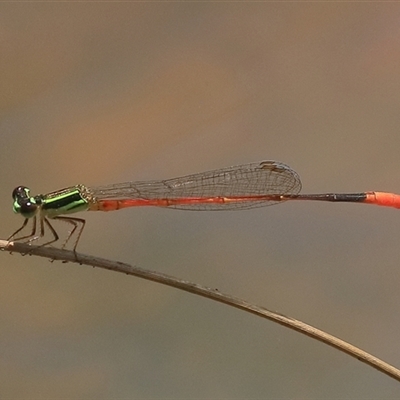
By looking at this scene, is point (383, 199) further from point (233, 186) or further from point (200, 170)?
point (200, 170)

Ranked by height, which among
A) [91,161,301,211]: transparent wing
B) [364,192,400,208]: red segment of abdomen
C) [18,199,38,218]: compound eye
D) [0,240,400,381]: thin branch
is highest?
[364,192,400,208]: red segment of abdomen

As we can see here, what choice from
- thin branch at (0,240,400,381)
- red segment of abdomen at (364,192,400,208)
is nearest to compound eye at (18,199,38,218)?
thin branch at (0,240,400,381)

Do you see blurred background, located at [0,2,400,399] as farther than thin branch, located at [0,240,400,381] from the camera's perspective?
Yes

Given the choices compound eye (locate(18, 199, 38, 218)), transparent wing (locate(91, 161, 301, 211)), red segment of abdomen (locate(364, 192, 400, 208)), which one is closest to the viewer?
compound eye (locate(18, 199, 38, 218))

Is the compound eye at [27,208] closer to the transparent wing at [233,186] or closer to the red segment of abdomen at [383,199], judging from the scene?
the transparent wing at [233,186]

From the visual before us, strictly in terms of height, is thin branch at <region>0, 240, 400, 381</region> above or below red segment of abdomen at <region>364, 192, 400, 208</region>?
below

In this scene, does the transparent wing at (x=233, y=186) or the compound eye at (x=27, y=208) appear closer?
the compound eye at (x=27, y=208)

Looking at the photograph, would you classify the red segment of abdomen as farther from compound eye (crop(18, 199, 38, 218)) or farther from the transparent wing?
compound eye (crop(18, 199, 38, 218))

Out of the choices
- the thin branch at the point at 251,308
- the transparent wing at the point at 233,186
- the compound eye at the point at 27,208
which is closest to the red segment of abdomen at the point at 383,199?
the transparent wing at the point at 233,186

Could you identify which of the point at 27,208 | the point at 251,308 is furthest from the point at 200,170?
the point at 251,308

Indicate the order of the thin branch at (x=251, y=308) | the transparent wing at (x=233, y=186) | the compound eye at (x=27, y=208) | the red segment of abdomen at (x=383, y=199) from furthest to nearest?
the red segment of abdomen at (x=383, y=199), the transparent wing at (x=233, y=186), the compound eye at (x=27, y=208), the thin branch at (x=251, y=308)
